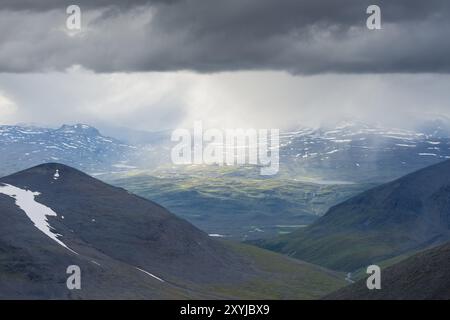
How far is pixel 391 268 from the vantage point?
183750mm

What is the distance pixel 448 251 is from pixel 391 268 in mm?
12787

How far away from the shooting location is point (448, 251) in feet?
583
